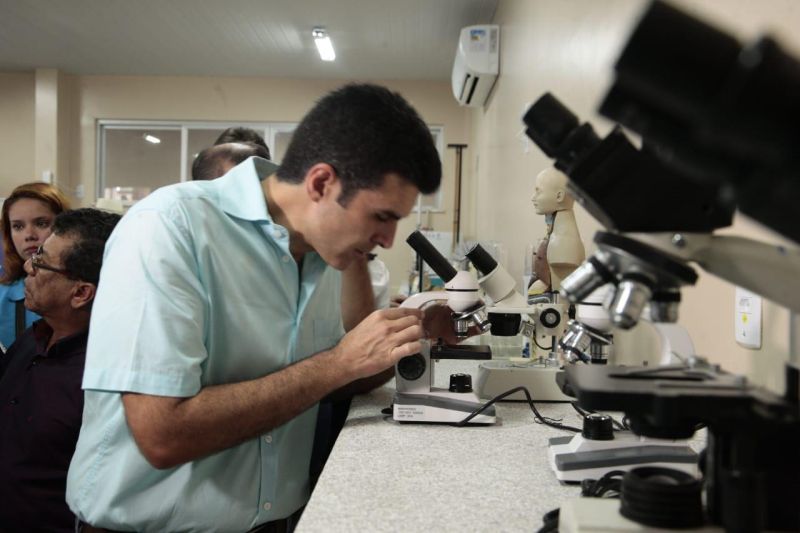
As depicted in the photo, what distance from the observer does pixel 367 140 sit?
3.26 ft

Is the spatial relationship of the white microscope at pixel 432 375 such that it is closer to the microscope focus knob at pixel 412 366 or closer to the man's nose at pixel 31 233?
the microscope focus knob at pixel 412 366

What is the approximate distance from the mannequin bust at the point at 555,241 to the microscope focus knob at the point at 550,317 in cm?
13

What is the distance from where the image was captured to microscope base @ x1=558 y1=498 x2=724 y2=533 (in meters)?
0.56

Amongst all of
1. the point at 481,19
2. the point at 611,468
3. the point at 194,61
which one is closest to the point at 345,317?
the point at 611,468

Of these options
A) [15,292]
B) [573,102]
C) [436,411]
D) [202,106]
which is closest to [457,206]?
[202,106]

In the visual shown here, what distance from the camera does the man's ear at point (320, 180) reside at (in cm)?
102

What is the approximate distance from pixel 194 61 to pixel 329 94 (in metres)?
4.97

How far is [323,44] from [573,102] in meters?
3.26

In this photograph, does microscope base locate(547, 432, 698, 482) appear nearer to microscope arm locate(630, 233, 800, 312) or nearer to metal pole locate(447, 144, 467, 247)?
microscope arm locate(630, 233, 800, 312)

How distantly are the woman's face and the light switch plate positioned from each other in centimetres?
246

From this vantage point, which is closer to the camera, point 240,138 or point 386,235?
point 386,235

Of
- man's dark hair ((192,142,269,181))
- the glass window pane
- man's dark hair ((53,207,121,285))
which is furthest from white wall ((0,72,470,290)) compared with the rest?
man's dark hair ((53,207,121,285))

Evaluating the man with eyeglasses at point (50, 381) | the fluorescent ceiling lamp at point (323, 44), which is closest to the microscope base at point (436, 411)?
the man with eyeglasses at point (50, 381)

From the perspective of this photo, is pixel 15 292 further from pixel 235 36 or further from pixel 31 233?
pixel 235 36
